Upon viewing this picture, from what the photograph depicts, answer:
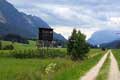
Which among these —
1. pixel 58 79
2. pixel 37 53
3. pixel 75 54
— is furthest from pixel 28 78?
pixel 37 53

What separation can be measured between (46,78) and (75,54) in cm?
7355

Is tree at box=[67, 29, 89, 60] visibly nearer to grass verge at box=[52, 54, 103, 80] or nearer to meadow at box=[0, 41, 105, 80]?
meadow at box=[0, 41, 105, 80]

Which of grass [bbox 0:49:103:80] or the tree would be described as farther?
the tree

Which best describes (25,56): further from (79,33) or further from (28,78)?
(28,78)

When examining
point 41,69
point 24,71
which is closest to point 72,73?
point 41,69

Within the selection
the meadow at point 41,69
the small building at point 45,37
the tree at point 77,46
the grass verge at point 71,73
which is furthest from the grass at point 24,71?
the small building at point 45,37

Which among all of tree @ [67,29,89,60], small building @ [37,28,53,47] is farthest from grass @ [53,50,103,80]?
small building @ [37,28,53,47]

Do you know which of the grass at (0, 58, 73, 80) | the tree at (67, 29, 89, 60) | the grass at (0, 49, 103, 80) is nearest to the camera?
the grass at (0, 58, 73, 80)

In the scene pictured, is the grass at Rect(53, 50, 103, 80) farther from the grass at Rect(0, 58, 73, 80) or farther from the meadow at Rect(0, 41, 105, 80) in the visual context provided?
the grass at Rect(0, 58, 73, 80)

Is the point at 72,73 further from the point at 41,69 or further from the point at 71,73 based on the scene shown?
the point at 41,69

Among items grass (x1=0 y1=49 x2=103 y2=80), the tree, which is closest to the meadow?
grass (x1=0 y1=49 x2=103 y2=80)

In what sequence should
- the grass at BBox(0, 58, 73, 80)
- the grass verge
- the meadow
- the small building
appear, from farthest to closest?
the small building
the grass verge
the meadow
the grass at BBox(0, 58, 73, 80)

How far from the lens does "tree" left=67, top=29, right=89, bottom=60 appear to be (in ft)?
357

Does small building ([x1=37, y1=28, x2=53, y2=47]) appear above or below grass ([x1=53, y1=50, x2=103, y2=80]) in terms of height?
above
